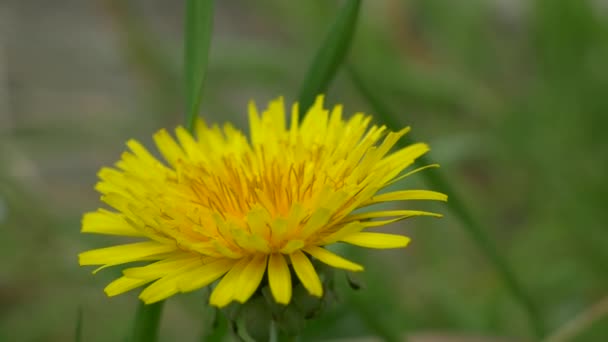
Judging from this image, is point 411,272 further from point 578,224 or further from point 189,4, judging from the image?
point 189,4

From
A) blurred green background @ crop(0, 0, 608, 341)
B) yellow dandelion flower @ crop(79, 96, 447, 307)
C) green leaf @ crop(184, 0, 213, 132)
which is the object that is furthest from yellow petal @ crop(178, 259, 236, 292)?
blurred green background @ crop(0, 0, 608, 341)

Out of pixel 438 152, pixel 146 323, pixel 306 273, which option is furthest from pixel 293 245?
pixel 438 152

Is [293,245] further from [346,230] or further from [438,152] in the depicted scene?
[438,152]

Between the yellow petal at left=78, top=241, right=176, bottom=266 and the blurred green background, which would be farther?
the blurred green background

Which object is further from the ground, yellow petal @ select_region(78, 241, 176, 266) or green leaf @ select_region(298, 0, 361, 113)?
green leaf @ select_region(298, 0, 361, 113)

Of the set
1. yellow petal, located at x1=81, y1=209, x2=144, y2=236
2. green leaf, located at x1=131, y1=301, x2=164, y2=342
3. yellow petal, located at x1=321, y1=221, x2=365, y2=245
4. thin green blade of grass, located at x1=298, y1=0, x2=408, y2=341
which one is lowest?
yellow petal, located at x1=321, y1=221, x2=365, y2=245

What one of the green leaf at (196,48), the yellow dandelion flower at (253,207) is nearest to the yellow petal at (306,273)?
the yellow dandelion flower at (253,207)

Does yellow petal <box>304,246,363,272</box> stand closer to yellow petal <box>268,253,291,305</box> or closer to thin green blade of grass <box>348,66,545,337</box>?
yellow petal <box>268,253,291,305</box>
